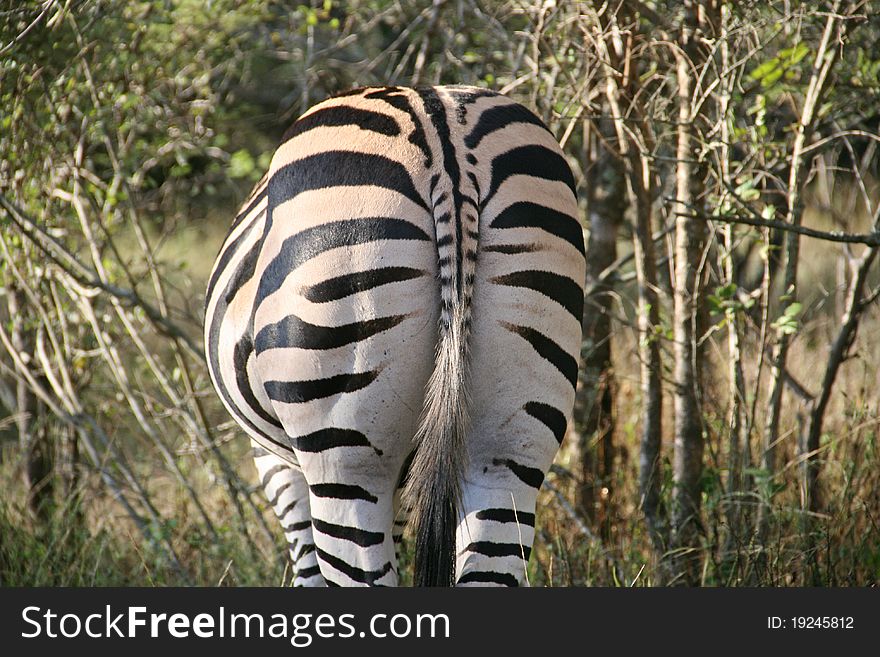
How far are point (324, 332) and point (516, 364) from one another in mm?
485

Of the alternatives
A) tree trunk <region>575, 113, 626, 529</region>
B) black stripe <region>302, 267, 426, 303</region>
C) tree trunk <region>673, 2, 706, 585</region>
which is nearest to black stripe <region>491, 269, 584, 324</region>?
black stripe <region>302, 267, 426, 303</region>

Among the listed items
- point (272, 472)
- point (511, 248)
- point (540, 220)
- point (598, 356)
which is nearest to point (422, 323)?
point (511, 248)

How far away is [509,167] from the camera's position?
2.38 m

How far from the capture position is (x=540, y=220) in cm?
236

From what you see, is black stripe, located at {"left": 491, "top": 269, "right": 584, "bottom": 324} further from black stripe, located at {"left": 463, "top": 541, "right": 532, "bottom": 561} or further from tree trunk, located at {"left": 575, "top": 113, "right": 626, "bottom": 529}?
tree trunk, located at {"left": 575, "top": 113, "right": 626, "bottom": 529}

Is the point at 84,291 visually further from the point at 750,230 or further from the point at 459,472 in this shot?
the point at 750,230

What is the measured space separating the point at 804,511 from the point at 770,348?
4.86 feet

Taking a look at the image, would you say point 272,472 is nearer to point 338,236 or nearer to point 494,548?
point 494,548

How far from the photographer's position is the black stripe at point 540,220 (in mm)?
2316

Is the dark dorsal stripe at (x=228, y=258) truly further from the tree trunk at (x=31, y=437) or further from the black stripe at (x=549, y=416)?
the tree trunk at (x=31, y=437)

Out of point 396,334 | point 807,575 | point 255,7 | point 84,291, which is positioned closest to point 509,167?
point 396,334

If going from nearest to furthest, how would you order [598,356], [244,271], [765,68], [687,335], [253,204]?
[244,271] < [253,204] < [765,68] < [687,335] < [598,356]

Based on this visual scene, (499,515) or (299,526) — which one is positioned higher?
(299,526)

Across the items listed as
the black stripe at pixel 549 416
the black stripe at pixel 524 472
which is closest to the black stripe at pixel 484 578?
the black stripe at pixel 524 472
